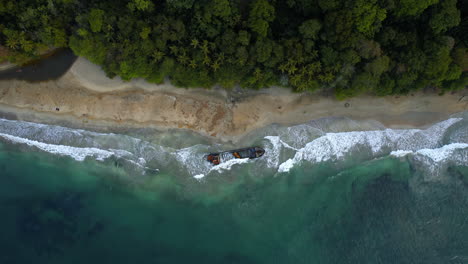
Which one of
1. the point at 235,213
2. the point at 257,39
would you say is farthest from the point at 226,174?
the point at 257,39

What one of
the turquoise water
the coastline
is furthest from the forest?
the turquoise water

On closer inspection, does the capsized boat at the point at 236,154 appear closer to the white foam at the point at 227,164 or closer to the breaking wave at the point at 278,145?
the white foam at the point at 227,164

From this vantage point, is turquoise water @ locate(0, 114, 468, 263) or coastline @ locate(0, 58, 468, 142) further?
coastline @ locate(0, 58, 468, 142)

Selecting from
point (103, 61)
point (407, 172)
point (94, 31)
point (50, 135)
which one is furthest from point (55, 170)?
point (407, 172)

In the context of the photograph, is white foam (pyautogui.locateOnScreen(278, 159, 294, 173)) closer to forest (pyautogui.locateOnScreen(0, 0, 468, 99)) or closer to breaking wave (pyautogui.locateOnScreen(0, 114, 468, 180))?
breaking wave (pyautogui.locateOnScreen(0, 114, 468, 180))

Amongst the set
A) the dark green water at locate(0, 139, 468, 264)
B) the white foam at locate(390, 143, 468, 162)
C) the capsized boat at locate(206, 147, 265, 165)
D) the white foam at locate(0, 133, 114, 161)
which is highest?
the white foam at locate(390, 143, 468, 162)

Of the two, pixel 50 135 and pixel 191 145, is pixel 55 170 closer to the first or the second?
pixel 50 135

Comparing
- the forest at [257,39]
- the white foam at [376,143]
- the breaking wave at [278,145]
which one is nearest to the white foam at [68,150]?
the breaking wave at [278,145]

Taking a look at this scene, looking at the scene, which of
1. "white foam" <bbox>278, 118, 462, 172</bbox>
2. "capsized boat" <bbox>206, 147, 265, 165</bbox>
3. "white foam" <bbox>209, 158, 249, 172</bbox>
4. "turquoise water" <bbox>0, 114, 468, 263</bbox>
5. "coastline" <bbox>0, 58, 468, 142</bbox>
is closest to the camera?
"turquoise water" <bbox>0, 114, 468, 263</bbox>
